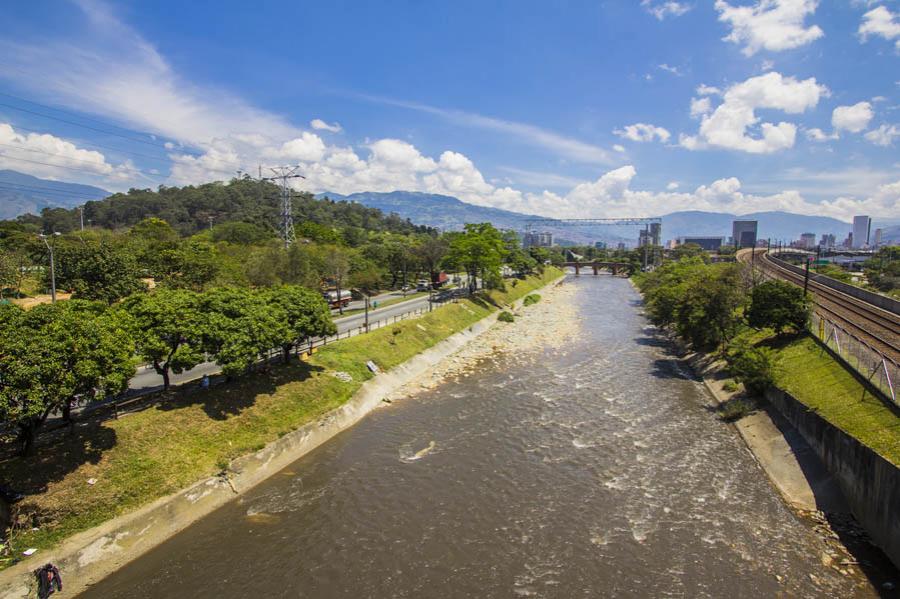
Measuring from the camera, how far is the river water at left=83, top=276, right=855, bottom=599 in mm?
17875

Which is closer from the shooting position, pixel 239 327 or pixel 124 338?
pixel 124 338

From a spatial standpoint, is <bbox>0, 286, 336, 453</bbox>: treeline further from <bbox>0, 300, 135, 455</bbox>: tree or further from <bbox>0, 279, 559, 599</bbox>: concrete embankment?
<bbox>0, 279, 559, 599</bbox>: concrete embankment

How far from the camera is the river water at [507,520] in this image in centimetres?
A: 1788

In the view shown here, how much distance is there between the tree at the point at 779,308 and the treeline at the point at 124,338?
3594 cm

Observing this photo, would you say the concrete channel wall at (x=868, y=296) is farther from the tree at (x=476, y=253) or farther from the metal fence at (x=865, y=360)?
the tree at (x=476, y=253)

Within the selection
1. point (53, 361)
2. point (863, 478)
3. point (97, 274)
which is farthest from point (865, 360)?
point (97, 274)

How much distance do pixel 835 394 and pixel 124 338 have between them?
39270mm

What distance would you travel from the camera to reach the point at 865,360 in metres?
27.2

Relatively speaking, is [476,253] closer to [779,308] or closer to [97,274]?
[779,308]

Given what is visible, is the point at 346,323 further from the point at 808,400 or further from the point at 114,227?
the point at 114,227

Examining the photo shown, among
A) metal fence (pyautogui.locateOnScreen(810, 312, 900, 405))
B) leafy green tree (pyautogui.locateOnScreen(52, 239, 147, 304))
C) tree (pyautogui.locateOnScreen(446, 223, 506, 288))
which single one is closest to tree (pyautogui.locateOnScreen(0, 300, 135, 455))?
leafy green tree (pyautogui.locateOnScreen(52, 239, 147, 304))

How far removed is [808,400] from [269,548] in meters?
31.2

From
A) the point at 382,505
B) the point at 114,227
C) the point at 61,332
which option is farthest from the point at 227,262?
the point at 114,227

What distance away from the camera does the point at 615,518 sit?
2184 cm
